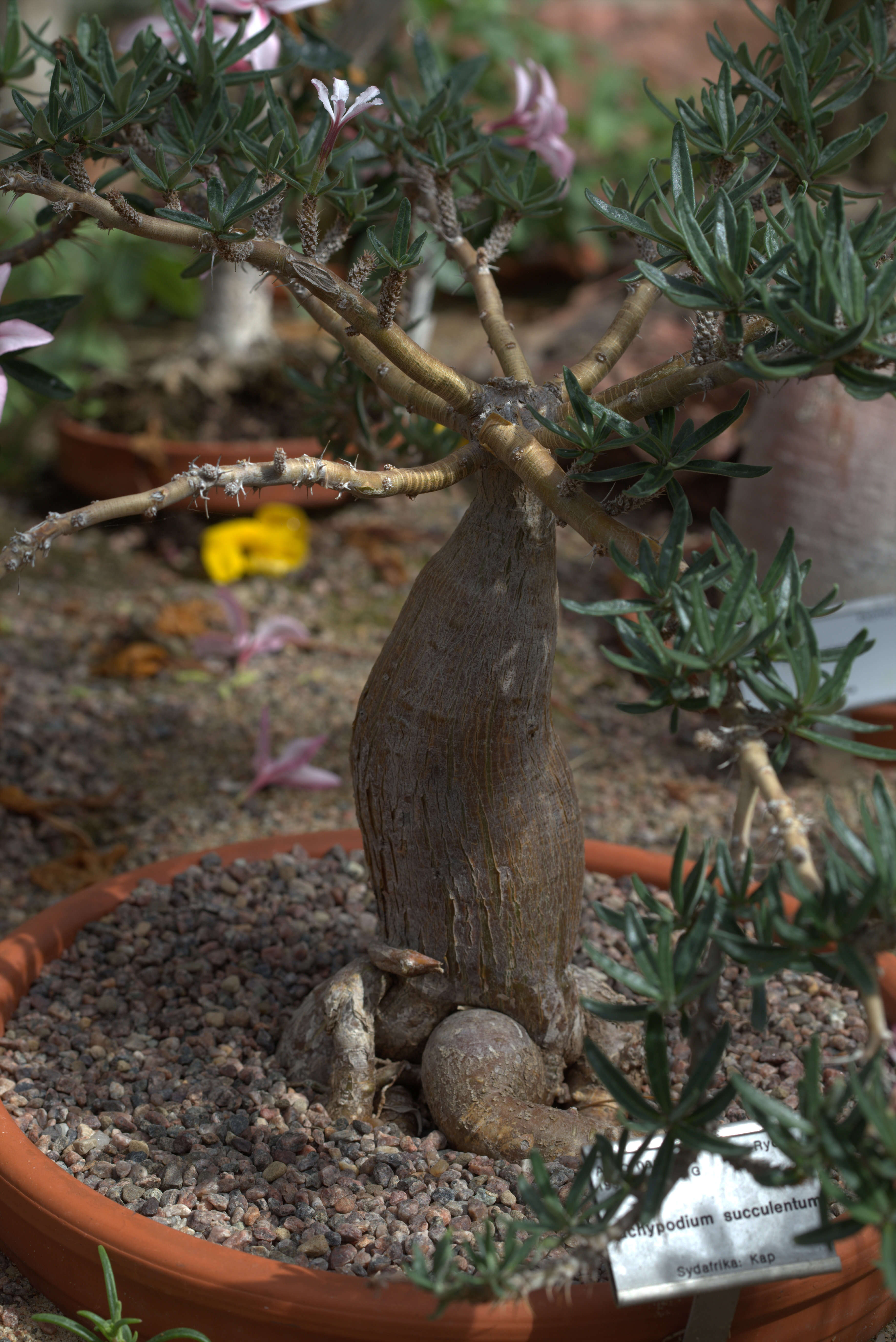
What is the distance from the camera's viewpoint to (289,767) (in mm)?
2352

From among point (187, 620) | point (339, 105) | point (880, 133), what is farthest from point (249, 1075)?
point (880, 133)

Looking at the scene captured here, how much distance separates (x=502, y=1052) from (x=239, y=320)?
10.2 feet

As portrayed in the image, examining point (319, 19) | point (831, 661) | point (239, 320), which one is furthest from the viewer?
point (239, 320)

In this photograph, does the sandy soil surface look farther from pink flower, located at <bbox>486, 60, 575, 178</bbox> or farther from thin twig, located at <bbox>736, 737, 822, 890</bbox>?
thin twig, located at <bbox>736, 737, 822, 890</bbox>

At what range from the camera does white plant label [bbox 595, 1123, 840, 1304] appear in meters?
1.03

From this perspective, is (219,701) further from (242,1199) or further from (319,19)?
(242,1199)

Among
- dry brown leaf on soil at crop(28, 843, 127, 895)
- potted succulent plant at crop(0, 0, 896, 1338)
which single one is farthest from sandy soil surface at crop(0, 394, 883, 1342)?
potted succulent plant at crop(0, 0, 896, 1338)

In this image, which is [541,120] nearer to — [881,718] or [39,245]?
[39,245]

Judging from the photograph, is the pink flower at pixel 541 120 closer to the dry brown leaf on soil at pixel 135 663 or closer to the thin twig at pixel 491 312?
the thin twig at pixel 491 312

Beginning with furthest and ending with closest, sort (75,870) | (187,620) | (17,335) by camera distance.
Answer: (187,620), (75,870), (17,335)

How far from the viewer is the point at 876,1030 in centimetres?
78

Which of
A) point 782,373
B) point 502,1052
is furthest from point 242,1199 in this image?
point 782,373

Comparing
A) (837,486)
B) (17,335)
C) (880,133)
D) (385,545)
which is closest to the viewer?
(17,335)

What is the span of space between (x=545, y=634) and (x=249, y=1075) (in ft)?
2.12
